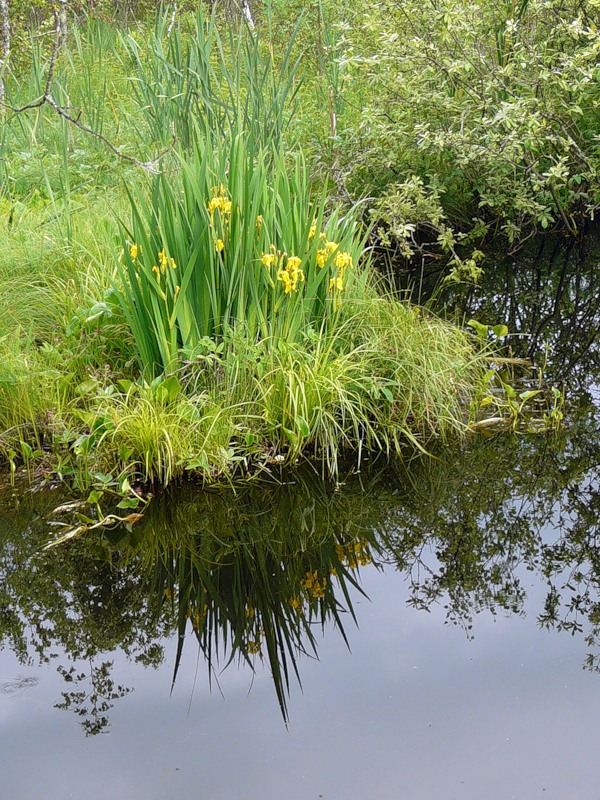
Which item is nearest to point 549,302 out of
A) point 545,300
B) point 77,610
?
point 545,300

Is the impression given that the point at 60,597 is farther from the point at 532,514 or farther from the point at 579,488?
the point at 579,488

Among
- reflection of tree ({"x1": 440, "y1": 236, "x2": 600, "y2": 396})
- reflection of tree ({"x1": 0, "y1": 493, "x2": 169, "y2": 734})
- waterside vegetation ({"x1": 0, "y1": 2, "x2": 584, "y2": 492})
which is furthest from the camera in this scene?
reflection of tree ({"x1": 440, "y1": 236, "x2": 600, "y2": 396})

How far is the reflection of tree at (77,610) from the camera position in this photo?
270 cm

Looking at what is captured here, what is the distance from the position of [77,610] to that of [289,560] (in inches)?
31.6

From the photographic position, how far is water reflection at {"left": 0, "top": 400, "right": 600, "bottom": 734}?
2.82m

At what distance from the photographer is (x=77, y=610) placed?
297 centimetres

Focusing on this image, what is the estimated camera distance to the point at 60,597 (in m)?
3.04

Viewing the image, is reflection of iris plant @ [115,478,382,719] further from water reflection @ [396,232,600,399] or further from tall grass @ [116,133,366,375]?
water reflection @ [396,232,600,399]

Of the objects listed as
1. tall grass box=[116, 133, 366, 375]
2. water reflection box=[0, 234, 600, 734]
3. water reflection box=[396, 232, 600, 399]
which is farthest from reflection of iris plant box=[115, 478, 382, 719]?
water reflection box=[396, 232, 600, 399]

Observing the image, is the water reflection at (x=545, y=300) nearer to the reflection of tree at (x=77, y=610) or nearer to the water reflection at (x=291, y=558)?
the water reflection at (x=291, y=558)

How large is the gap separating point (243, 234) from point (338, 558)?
63.9 inches

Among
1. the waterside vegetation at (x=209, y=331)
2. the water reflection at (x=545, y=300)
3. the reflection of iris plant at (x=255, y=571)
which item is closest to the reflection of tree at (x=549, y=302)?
the water reflection at (x=545, y=300)

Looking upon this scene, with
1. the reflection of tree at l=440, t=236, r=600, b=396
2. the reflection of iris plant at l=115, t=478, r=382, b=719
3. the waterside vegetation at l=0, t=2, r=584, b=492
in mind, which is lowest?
the reflection of iris plant at l=115, t=478, r=382, b=719

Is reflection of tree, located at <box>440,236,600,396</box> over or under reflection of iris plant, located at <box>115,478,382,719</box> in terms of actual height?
over
